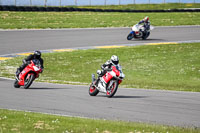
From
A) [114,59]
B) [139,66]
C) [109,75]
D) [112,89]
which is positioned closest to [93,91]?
[112,89]

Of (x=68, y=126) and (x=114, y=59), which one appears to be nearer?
(x=68, y=126)

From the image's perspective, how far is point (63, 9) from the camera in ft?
171

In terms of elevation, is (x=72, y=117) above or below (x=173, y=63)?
above

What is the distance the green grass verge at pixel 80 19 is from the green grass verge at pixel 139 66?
13292 mm

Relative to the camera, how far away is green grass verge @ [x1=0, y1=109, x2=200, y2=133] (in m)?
9.16

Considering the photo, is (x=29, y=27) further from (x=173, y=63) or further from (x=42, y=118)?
(x=42, y=118)

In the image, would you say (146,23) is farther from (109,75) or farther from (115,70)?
(115,70)

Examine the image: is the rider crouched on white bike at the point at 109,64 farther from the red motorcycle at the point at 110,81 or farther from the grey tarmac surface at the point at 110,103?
the grey tarmac surface at the point at 110,103

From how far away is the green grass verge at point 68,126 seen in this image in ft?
30.1

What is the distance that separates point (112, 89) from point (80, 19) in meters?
33.2

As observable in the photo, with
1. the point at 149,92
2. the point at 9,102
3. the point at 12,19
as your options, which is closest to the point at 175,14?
the point at 12,19

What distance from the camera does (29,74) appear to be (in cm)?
1623

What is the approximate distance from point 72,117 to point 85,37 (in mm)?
25577

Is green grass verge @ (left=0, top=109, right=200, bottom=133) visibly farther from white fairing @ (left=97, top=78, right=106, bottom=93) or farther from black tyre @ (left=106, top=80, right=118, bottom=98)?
white fairing @ (left=97, top=78, right=106, bottom=93)
